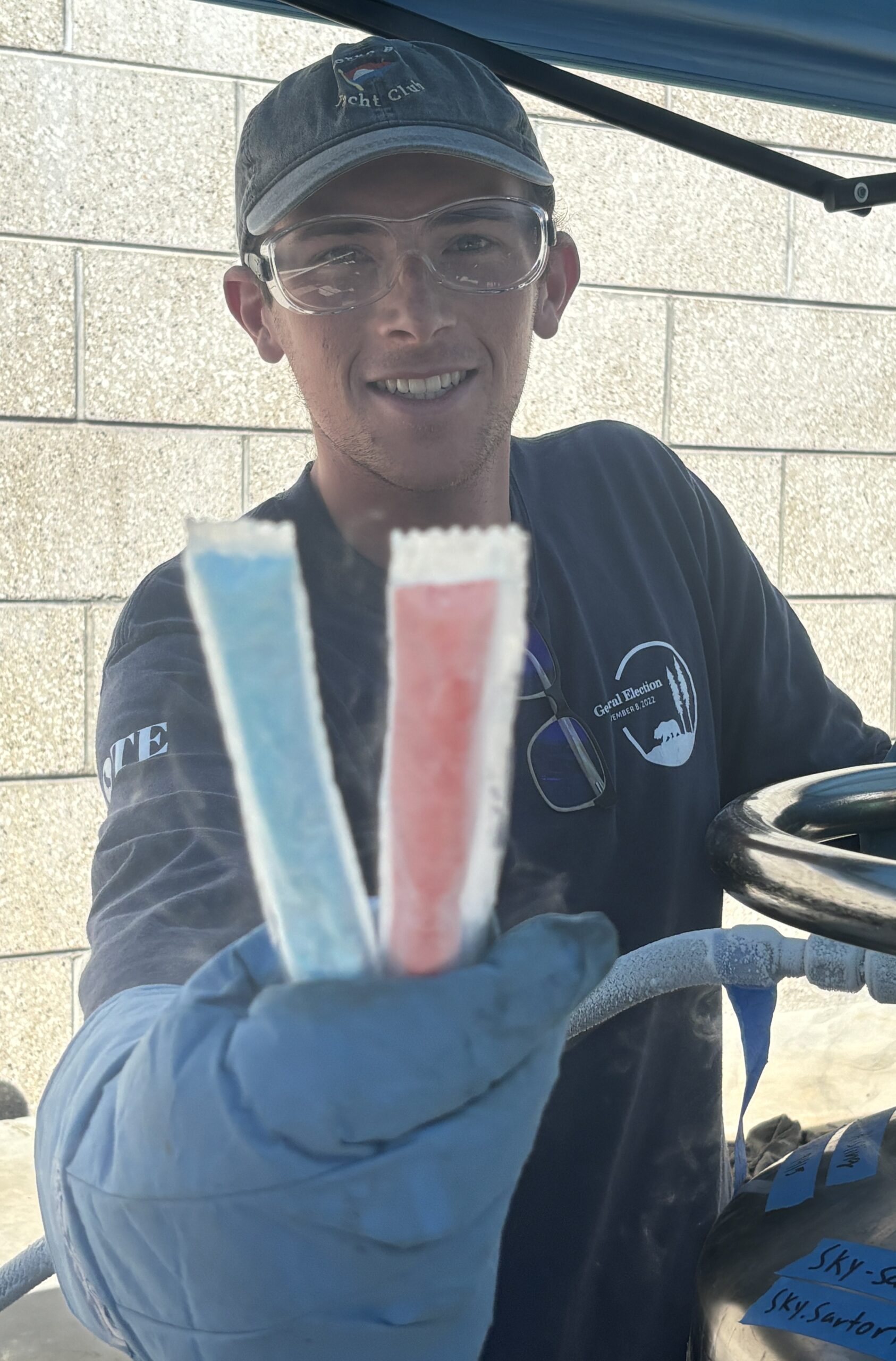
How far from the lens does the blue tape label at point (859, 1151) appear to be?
26.3 inches

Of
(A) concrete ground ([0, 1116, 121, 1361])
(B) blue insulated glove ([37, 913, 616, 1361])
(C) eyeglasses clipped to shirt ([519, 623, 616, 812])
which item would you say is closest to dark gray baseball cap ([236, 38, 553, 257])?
(C) eyeglasses clipped to shirt ([519, 623, 616, 812])

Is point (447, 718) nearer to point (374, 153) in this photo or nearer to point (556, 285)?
point (374, 153)

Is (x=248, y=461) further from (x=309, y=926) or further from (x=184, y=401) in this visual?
(x=309, y=926)

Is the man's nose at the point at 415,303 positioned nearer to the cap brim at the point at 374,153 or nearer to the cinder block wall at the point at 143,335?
the cap brim at the point at 374,153

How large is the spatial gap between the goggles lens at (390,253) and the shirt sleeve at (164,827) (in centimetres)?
25

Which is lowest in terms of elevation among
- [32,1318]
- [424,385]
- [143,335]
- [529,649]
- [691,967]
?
[32,1318]

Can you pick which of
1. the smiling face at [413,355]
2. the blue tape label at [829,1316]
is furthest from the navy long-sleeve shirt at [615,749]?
the blue tape label at [829,1316]

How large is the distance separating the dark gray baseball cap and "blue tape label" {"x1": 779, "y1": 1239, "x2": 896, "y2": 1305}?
77cm

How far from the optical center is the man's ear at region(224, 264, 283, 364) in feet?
3.50

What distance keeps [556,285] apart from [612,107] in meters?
0.46

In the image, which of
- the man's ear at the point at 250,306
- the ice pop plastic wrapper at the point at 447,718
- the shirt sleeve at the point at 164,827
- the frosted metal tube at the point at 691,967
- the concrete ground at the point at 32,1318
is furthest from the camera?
the concrete ground at the point at 32,1318

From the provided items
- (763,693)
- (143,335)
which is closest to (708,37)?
(763,693)

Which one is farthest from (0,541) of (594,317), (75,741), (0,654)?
(594,317)

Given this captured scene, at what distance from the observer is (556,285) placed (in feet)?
3.87
